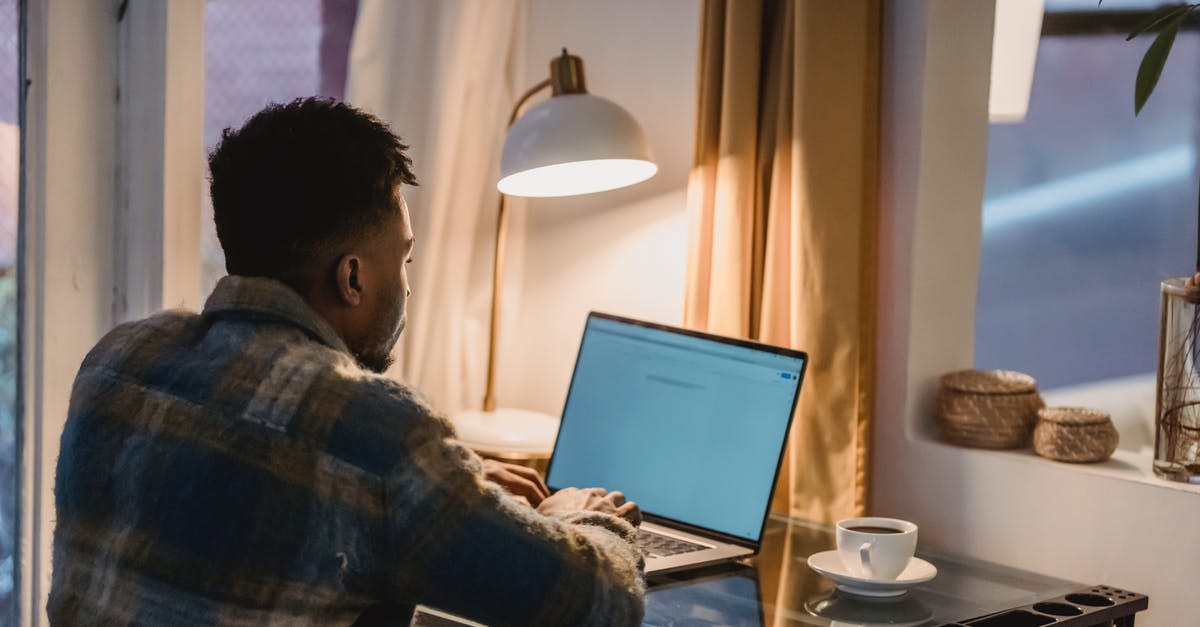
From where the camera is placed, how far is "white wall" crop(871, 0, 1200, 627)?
1.49 m

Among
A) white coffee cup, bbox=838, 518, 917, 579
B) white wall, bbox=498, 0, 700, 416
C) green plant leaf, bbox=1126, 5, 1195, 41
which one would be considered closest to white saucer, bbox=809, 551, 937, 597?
white coffee cup, bbox=838, 518, 917, 579

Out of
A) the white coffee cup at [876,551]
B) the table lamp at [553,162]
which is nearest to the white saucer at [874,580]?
the white coffee cup at [876,551]

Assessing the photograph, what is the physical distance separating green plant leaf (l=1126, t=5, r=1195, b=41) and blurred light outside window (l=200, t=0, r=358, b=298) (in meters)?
1.29

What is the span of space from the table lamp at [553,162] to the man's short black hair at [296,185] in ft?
1.92

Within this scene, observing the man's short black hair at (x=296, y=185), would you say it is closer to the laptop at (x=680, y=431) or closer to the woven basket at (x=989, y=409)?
the laptop at (x=680, y=431)

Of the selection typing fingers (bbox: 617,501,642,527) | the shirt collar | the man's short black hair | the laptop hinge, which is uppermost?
the man's short black hair

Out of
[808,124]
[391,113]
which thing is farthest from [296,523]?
[391,113]

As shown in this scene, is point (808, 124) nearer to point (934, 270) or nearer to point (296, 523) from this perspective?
point (934, 270)

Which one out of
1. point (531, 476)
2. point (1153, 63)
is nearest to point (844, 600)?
point (531, 476)

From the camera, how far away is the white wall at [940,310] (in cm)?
149

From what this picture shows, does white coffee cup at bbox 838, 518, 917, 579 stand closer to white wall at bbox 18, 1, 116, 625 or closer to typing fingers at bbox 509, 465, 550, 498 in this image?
typing fingers at bbox 509, 465, 550, 498

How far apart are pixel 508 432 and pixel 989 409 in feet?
2.25

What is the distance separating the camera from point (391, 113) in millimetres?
2043

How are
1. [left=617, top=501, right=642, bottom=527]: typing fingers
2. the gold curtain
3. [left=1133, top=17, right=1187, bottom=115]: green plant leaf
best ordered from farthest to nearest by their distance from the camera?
the gold curtain
[left=617, top=501, right=642, bottom=527]: typing fingers
[left=1133, top=17, right=1187, bottom=115]: green plant leaf
